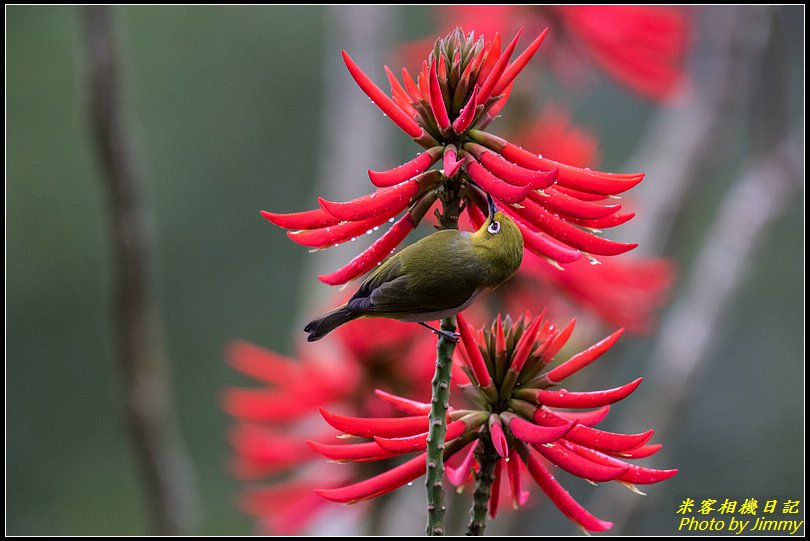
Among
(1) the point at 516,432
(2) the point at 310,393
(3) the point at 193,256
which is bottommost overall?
(3) the point at 193,256

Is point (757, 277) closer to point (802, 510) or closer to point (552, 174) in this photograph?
point (802, 510)

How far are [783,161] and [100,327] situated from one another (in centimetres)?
269

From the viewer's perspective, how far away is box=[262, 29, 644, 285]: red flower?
55cm

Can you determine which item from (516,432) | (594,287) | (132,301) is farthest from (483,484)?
(132,301)

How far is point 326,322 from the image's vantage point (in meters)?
0.65

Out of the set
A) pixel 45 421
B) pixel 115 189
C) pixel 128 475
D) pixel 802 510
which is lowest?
pixel 128 475

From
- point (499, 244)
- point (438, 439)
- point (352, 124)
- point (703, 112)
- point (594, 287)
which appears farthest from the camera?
point (352, 124)

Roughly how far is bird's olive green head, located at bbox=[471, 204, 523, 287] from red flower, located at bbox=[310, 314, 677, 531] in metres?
0.05

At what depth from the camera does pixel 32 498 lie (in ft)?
10.4

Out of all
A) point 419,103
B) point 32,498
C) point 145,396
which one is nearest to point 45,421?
point 32,498

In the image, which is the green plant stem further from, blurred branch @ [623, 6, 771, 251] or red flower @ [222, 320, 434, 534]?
blurred branch @ [623, 6, 771, 251]

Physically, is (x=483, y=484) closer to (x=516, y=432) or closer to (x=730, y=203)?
(x=516, y=432)

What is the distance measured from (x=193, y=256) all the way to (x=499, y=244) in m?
3.05

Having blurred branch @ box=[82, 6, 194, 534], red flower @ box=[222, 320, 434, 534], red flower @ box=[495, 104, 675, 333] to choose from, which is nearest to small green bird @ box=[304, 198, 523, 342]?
red flower @ box=[495, 104, 675, 333]
